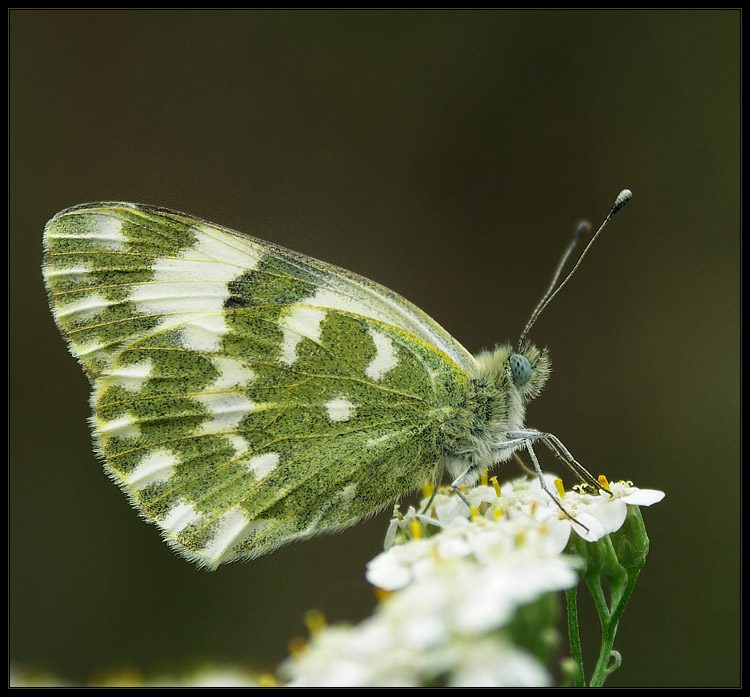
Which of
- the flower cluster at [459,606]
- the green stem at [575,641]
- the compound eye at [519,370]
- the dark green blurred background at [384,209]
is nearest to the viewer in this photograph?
the flower cluster at [459,606]

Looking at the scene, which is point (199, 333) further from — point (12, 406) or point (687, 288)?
point (687, 288)

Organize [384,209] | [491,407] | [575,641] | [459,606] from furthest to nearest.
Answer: [384,209] < [491,407] < [575,641] < [459,606]

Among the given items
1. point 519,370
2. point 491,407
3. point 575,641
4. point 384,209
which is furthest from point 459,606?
point 384,209

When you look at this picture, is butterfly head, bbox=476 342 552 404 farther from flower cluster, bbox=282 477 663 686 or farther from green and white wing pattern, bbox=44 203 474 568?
flower cluster, bbox=282 477 663 686

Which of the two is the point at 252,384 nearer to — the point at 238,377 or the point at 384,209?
the point at 238,377

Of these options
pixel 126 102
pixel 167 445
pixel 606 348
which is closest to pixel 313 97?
pixel 126 102

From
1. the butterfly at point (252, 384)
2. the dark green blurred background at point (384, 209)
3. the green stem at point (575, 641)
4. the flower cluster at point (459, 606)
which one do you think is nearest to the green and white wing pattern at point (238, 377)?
the butterfly at point (252, 384)

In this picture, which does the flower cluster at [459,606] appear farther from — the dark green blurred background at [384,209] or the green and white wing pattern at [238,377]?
the dark green blurred background at [384,209]
